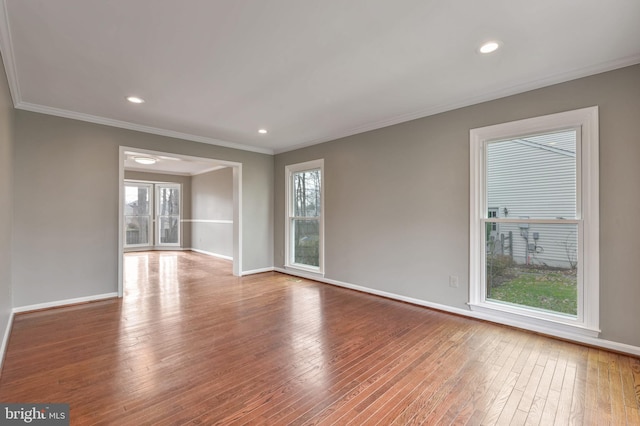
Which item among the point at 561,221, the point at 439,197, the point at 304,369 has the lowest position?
the point at 304,369

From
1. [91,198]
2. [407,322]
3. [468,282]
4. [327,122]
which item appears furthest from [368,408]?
[91,198]

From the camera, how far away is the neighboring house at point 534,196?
110 inches

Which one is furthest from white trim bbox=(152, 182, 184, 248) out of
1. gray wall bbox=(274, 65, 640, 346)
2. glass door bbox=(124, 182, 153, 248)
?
gray wall bbox=(274, 65, 640, 346)

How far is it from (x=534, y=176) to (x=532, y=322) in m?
1.50

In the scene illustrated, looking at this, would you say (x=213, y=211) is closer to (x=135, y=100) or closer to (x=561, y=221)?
(x=135, y=100)

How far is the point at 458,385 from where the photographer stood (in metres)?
2.04

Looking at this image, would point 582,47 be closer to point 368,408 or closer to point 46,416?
point 368,408

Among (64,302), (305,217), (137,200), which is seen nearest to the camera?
(64,302)

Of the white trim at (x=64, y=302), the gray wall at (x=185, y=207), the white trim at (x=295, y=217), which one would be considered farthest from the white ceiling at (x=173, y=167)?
the white trim at (x=64, y=302)

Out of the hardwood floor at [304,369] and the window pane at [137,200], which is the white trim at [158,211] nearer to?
the window pane at [137,200]

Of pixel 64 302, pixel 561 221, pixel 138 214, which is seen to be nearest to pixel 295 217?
pixel 64 302

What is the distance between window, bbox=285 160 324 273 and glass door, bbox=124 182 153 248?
5.92 meters

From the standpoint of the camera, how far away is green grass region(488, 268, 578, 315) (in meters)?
2.79

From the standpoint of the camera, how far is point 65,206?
3770mm
